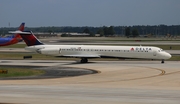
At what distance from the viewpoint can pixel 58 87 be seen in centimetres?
3522

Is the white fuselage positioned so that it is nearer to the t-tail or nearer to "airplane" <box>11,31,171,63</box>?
"airplane" <box>11,31,171,63</box>

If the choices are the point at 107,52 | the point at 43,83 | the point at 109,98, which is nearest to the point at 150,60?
the point at 107,52

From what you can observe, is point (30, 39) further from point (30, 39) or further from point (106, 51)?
point (106, 51)

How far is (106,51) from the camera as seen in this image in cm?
6500

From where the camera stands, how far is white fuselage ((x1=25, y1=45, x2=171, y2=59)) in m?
63.4

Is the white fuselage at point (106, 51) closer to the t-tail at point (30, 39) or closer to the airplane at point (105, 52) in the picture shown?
the airplane at point (105, 52)

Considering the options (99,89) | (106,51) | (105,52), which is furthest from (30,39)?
(99,89)

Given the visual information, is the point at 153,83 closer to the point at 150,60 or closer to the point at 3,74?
the point at 3,74

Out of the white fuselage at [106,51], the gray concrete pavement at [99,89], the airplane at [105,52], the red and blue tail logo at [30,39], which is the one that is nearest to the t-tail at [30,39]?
the red and blue tail logo at [30,39]

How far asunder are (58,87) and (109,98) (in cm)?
699

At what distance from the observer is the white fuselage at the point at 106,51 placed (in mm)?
63406

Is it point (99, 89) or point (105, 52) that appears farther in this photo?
point (105, 52)

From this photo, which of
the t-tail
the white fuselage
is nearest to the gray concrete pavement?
the white fuselage

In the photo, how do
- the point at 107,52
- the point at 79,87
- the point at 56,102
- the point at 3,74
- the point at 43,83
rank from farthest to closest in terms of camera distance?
the point at 107,52
the point at 3,74
the point at 43,83
the point at 79,87
the point at 56,102
